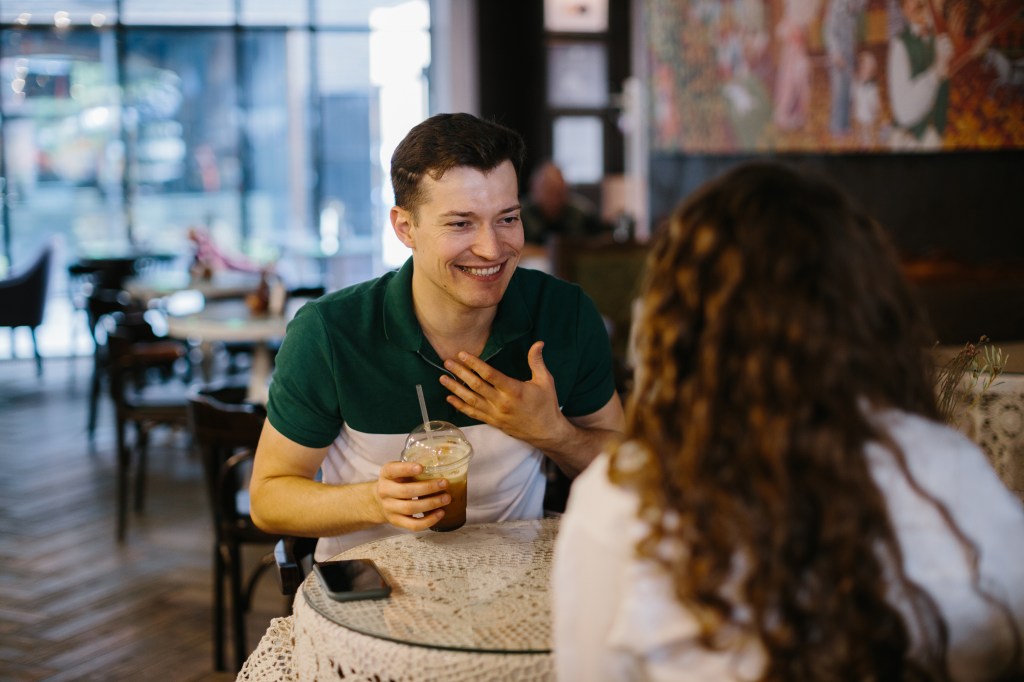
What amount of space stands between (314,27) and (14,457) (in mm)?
5519

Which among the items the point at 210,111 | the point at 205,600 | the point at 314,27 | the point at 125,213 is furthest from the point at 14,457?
the point at 314,27

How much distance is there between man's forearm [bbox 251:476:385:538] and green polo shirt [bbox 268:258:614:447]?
0.31 feet

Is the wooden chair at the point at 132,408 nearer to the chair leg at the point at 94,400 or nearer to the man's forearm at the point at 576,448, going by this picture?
the chair leg at the point at 94,400

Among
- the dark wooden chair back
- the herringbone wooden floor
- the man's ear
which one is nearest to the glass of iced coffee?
the man's ear

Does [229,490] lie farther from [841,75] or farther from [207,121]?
[207,121]

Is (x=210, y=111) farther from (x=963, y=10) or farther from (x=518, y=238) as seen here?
(x=518, y=238)

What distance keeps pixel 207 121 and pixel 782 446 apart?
31.7ft

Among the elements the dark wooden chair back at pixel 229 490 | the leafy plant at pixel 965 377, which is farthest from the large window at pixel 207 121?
the leafy plant at pixel 965 377

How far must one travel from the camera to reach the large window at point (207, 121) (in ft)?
30.6

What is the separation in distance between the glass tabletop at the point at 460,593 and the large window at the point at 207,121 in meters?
7.53

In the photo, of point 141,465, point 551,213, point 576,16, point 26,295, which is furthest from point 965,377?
point 576,16

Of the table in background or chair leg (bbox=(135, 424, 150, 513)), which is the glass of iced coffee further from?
the table in background

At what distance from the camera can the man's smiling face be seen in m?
1.84

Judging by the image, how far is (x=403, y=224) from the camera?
195 centimetres
